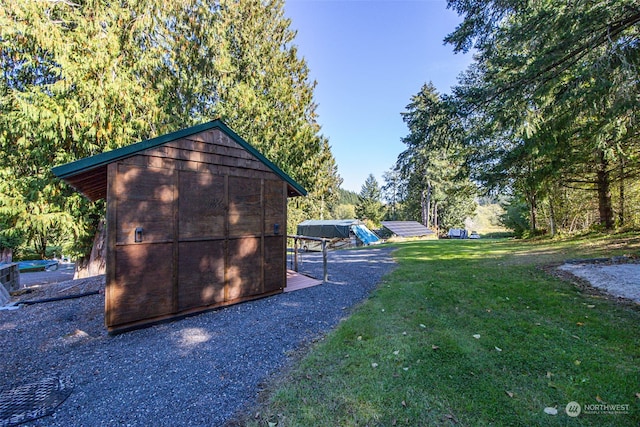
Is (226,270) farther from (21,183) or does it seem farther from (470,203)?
(470,203)

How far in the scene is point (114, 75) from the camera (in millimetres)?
7613

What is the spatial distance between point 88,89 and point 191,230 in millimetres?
5487

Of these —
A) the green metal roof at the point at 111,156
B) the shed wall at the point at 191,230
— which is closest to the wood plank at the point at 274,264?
the shed wall at the point at 191,230

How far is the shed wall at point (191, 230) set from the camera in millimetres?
4109

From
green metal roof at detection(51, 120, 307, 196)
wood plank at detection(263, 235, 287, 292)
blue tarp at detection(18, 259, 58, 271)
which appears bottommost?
blue tarp at detection(18, 259, 58, 271)

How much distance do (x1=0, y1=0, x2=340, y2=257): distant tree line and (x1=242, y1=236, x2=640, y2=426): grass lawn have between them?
322 inches

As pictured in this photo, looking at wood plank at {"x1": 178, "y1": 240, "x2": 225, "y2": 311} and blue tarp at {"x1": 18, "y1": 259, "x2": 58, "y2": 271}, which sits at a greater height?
wood plank at {"x1": 178, "y1": 240, "x2": 225, "y2": 311}

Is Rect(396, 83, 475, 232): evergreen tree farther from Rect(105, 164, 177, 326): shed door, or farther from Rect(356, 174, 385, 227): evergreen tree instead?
Rect(105, 164, 177, 326): shed door

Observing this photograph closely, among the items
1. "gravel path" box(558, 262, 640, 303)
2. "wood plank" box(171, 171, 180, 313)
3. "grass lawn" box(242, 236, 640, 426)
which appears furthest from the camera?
"gravel path" box(558, 262, 640, 303)

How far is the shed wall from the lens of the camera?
411 centimetres

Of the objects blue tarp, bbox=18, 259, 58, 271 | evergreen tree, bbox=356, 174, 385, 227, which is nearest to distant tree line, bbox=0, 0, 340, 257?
blue tarp, bbox=18, 259, 58, 271

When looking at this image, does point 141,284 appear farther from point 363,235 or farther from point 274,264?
point 363,235

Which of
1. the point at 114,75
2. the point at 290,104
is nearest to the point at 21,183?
the point at 114,75

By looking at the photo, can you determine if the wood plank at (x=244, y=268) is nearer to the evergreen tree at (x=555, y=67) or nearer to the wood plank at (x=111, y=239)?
the wood plank at (x=111, y=239)
